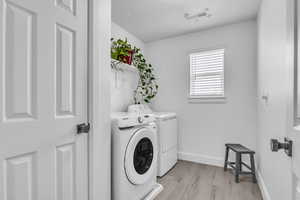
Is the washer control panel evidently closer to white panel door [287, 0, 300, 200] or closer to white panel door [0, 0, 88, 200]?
white panel door [0, 0, 88, 200]

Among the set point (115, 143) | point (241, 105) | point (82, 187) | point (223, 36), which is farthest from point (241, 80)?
point (82, 187)

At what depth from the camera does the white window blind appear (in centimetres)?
273

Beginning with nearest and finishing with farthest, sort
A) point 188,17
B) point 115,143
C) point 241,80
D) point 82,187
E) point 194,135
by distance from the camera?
point 82,187 < point 115,143 < point 188,17 < point 241,80 < point 194,135

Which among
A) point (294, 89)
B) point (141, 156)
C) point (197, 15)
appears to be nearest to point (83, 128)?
point (141, 156)

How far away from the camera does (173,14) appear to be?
234cm

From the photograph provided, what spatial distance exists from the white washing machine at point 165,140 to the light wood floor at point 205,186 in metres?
0.14

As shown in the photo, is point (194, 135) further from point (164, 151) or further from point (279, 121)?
point (279, 121)

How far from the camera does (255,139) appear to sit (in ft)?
8.16

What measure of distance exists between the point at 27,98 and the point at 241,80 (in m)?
2.77

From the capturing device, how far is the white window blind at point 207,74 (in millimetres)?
2727

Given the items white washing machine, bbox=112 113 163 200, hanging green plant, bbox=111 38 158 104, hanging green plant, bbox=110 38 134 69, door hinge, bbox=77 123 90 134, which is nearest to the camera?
door hinge, bbox=77 123 90 134

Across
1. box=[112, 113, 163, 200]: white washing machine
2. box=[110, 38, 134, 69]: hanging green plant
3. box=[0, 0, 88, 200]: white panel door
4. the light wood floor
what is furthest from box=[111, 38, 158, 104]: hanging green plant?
box=[0, 0, 88, 200]: white panel door

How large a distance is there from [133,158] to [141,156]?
18 cm

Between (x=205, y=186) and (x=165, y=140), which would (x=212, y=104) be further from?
(x=205, y=186)
